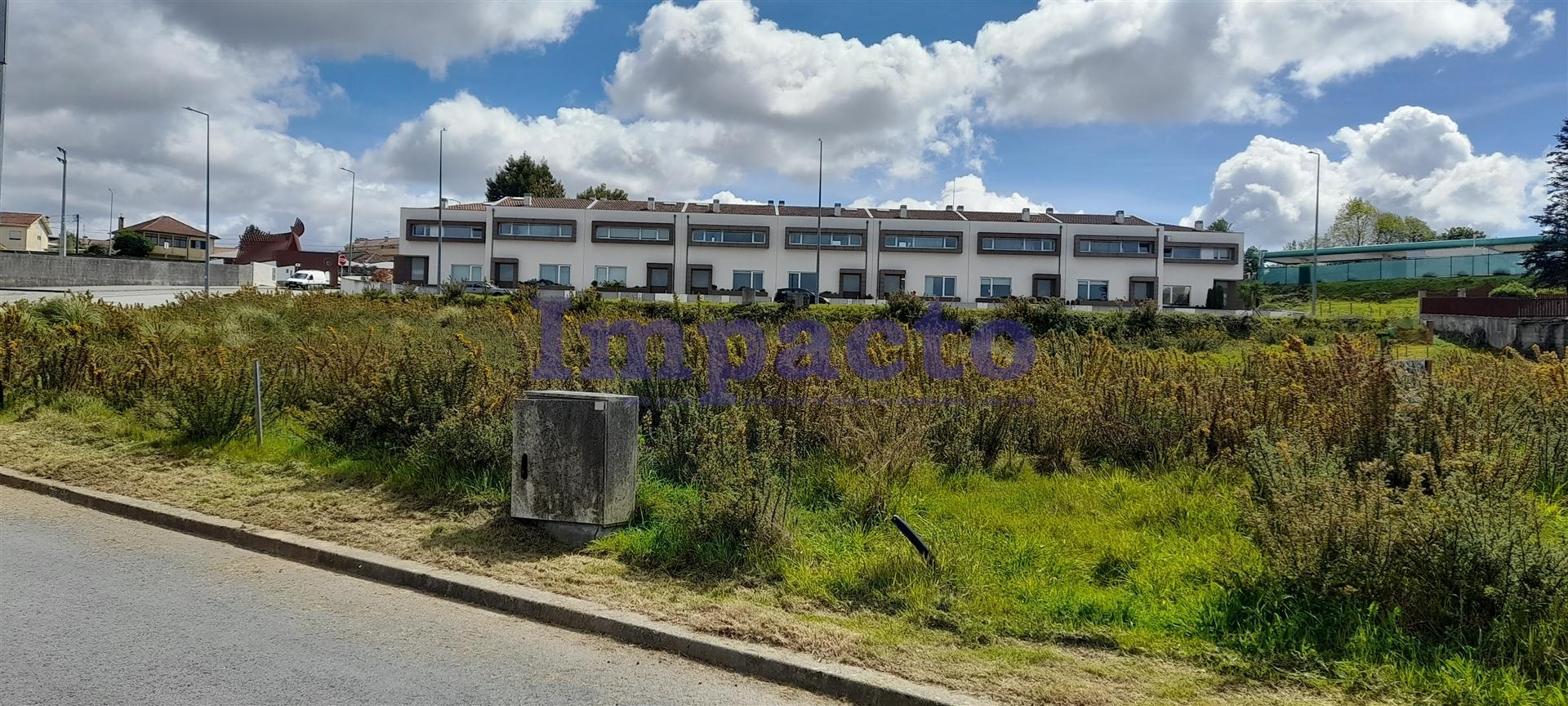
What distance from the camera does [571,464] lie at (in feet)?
20.8

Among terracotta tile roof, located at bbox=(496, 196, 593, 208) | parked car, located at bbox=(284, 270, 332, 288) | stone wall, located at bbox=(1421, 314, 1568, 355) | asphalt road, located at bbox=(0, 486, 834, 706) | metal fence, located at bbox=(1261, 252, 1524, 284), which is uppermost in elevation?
terracotta tile roof, located at bbox=(496, 196, 593, 208)

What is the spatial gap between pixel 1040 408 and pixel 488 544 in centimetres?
522

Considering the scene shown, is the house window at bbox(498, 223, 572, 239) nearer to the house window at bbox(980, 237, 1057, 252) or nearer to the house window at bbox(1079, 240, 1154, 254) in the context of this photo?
the house window at bbox(980, 237, 1057, 252)

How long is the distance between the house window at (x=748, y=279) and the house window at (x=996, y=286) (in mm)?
14819

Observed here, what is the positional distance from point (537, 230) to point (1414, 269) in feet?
229

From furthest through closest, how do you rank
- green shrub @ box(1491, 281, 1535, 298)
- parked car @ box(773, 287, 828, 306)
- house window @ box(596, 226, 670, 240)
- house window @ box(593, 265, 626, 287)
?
house window @ box(596, 226, 670, 240), house window @ box(593, 265, 626, 287), green shrub @ box(1491, 281, 1535, 298), parked car @ box(773, 287, 828, 306)

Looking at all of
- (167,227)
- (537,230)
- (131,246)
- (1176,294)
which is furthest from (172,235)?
(1176,294)

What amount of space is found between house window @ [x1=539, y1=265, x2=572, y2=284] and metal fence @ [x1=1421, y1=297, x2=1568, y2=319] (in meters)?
47.9

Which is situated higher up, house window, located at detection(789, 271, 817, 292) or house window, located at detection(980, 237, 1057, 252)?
house window, located at detection(980, 237, 1057, 252)

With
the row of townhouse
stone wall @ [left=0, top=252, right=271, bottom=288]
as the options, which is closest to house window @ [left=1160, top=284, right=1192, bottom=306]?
the row of townhouse

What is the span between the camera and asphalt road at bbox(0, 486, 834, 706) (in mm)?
4164

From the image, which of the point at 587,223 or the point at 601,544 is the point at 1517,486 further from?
the point at 587,223

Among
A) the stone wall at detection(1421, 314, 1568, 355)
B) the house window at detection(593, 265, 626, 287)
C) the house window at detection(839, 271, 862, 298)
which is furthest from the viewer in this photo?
the house window at detection(839, 271, 862, 298)

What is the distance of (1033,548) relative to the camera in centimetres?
599
